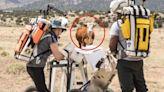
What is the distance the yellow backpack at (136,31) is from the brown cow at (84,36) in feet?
1.85

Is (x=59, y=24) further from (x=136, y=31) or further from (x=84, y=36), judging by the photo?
(x=136, y=31)

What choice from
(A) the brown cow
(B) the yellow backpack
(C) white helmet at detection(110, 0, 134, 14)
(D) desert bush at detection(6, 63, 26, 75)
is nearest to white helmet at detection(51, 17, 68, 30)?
(A) the brown cow

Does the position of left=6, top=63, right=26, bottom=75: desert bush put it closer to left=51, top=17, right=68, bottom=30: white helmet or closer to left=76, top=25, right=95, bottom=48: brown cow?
left=51, top=17, right=68, bottom=30: white helmet

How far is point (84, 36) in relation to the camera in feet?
23.7

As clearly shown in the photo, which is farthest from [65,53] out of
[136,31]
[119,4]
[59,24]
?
[136,31]

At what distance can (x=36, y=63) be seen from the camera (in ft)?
24.9

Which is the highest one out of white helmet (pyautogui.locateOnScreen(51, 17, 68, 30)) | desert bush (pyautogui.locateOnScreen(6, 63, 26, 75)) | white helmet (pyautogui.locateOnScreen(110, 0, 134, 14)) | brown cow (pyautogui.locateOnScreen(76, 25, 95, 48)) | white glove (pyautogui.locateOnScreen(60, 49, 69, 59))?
white helmet (pyautogui.locateOnScreen(110, 0, 134, 14))

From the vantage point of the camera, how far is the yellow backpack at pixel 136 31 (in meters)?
6.79

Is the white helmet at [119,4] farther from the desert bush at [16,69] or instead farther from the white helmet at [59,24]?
the desert bush at [16,69]

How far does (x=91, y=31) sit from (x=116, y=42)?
0.39 m

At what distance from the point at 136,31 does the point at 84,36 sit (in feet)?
2.64

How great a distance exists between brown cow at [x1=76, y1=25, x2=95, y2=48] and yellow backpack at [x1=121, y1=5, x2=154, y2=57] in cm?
56

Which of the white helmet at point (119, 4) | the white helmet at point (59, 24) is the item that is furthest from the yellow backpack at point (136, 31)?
the white helmet at point (59, 24)

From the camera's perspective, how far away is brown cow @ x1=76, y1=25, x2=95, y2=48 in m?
7.18
